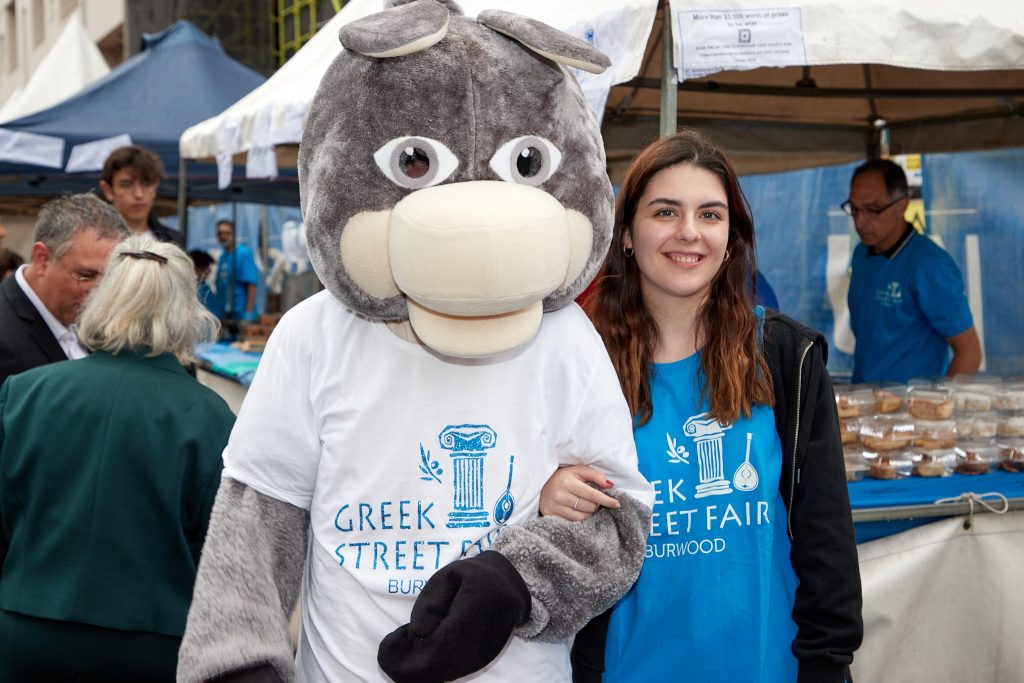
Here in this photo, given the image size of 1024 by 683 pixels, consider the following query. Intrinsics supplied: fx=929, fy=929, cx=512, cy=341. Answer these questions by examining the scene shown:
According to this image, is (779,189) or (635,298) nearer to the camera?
(635,298)

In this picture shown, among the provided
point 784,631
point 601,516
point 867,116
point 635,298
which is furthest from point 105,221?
point 867,116

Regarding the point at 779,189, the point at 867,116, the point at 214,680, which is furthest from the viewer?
the point at 779,189

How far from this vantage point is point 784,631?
1.85 m

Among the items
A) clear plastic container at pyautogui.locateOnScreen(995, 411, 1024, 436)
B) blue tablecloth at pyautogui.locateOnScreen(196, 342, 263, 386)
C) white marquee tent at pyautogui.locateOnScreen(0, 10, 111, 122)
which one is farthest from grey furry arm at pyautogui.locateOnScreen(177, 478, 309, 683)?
white marquee tent at pyautogui.locateOnScreen(0, 10, 111, 122)

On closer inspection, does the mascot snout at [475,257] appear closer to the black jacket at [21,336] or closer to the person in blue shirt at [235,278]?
the black jacket at [21,336]

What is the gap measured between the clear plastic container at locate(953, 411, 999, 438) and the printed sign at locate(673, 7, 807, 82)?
56.3 inches

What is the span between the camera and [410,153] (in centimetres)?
136

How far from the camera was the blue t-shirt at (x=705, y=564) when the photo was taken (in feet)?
5.94

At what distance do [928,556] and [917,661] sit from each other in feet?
1.09

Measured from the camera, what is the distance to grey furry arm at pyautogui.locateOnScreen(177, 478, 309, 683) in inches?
53.7

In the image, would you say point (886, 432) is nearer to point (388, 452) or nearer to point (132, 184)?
point (388, 452)

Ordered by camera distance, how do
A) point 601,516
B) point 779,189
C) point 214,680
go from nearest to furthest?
point 214,680, point 601,516, point 779,189

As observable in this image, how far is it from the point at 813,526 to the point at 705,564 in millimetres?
221

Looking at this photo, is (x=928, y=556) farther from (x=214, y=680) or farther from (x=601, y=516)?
(x=214, y=680)
